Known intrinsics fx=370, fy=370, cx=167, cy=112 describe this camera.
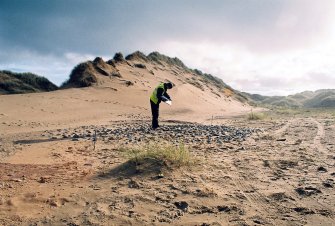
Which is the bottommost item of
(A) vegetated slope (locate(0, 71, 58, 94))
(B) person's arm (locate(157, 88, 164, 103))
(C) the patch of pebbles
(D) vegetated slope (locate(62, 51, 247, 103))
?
(C) the patch of pebbles

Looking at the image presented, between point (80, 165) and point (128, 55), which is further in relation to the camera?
point (128, 55)

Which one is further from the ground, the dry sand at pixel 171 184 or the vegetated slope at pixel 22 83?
the vegetated slope at pixel 22 83

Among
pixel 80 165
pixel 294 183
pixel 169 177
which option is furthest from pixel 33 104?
pixel 294 183

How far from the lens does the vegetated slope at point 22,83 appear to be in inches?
992

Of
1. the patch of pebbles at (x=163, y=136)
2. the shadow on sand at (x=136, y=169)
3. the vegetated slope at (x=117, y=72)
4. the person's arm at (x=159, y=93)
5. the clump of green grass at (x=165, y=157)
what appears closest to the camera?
the shadow on sand at (x=136, y=169)

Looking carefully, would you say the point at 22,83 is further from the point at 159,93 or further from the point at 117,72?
the point at 159,93

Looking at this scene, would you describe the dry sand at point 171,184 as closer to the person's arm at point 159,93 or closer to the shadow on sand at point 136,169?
the shadow on sand at point 136,169

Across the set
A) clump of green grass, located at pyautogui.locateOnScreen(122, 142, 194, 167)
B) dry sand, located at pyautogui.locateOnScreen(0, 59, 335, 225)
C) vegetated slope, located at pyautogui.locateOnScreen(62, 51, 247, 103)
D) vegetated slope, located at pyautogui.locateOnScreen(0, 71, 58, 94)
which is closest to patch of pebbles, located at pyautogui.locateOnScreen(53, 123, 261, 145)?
dry sand, located at pyautogui.locateOnScreen(0, 59, 335, 225)

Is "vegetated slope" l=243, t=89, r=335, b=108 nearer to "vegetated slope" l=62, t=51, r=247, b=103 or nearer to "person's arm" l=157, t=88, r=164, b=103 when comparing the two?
"vegetated slope" l=62, t=51, r=247, b=103

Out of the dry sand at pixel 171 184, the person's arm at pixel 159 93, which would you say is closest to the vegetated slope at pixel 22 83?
the person's arm at pixel 159 93

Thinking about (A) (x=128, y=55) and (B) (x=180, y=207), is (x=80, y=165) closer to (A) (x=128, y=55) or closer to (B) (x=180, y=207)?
(B) (x=180, y=207)

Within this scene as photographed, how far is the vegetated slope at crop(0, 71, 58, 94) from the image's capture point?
992 inches

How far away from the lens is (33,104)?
19188 millimetres

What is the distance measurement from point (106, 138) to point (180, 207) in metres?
6.10
